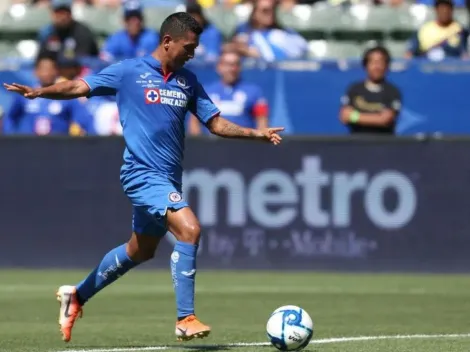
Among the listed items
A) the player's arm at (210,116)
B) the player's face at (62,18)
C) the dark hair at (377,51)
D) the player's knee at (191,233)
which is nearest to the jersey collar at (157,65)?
the player's arm at (210,116)

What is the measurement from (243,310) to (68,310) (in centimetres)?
256

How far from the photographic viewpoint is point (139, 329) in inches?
382

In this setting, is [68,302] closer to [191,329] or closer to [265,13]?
[191,329]

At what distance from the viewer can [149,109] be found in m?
8.69

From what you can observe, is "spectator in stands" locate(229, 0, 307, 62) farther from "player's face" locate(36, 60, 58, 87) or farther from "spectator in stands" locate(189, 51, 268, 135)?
"player's face" locate(36, 60, 58, 87)

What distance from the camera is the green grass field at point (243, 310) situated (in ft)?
28.8

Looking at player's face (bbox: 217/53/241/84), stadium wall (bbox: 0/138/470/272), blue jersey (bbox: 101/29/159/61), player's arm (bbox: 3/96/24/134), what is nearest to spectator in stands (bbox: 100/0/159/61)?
blue jersey (bbox: 101/29/159/61)

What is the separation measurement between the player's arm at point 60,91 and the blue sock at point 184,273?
1223 mm

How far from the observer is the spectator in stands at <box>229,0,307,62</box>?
1698 centimetres

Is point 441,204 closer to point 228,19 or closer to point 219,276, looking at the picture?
point 219,276

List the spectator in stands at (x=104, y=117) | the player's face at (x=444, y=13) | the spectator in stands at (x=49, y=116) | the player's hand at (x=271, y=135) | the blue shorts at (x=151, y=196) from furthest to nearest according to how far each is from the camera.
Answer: the player's face at (x=444, y=13) → the spectator in stands at (x=104, y=117) → the spectator in stands at (x=49, y=116) → the player's hand at (x=271, y=135) → the blue shorts at (x=151, y=196)

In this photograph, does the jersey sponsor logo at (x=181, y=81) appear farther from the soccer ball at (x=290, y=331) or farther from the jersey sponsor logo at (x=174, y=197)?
the soccer ball at (x=290, y=331)

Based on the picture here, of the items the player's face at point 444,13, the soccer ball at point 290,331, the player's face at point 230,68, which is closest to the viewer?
the soccer ball at point 290,331

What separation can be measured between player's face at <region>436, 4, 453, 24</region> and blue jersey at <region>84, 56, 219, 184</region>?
867cm
